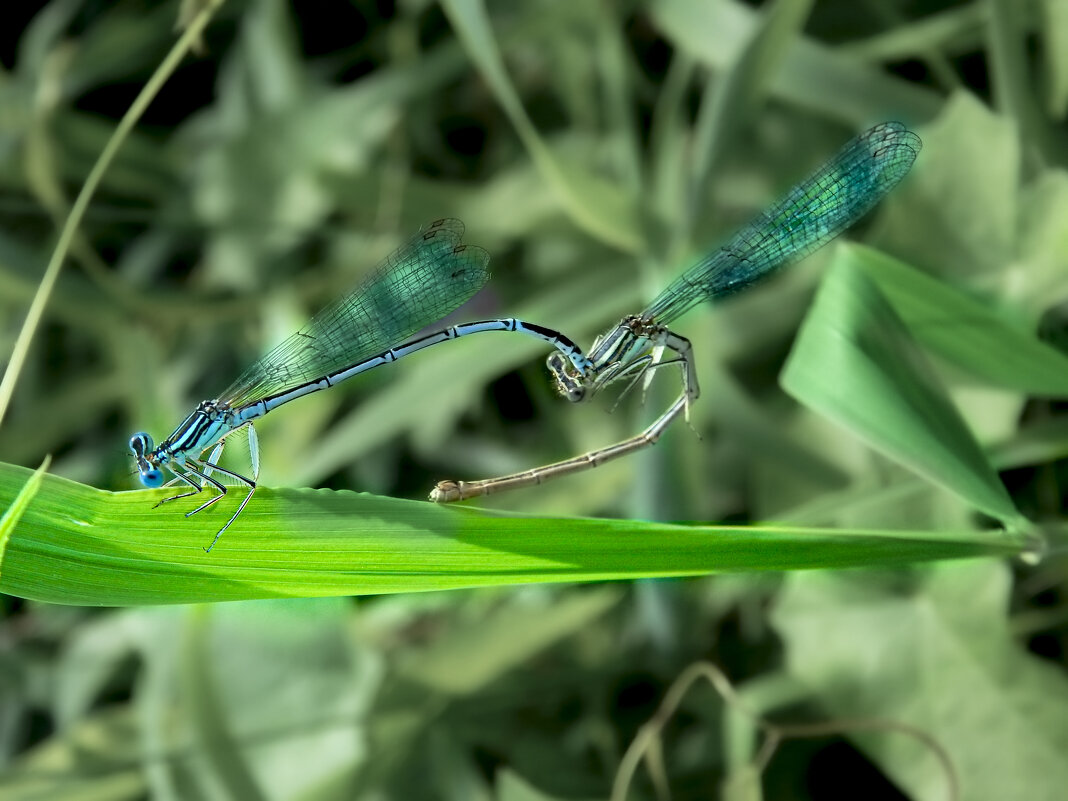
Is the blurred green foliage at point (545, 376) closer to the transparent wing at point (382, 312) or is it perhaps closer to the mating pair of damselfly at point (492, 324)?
the mating pair of damselfly at point (492, 324)

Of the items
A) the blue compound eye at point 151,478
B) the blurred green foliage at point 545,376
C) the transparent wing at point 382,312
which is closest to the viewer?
the blue compound eye at point 151,478

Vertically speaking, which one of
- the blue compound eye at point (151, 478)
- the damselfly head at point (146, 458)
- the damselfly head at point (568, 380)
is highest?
the damselfly head at point (146, 458)

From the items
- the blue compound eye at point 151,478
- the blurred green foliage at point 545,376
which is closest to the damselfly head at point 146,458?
the blue compound eye at point 151,478

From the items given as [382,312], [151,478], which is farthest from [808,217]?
[151,478]

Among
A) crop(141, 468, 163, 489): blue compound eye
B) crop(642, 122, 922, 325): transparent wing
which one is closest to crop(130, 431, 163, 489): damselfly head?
crop(141, 468, 163, 489): blue compound eye

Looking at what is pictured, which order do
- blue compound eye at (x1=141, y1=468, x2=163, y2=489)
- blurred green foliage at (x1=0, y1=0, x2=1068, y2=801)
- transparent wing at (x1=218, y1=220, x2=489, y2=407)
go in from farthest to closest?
1. blurred green foliage at (x1=0, y1=0, x2=1068, y2=801)
2. transparent wing at (x1=218, y1=220, x2=489, y2=407)
3. blue compound eye at (x1=141, y1=468, x2=163, y2=489)

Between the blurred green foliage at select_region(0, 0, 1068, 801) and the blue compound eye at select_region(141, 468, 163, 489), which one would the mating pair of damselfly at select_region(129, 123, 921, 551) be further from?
the blurred green foliage at select_region(0, 0, 1068, 801)

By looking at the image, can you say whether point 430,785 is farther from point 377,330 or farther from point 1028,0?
point 1028,0
